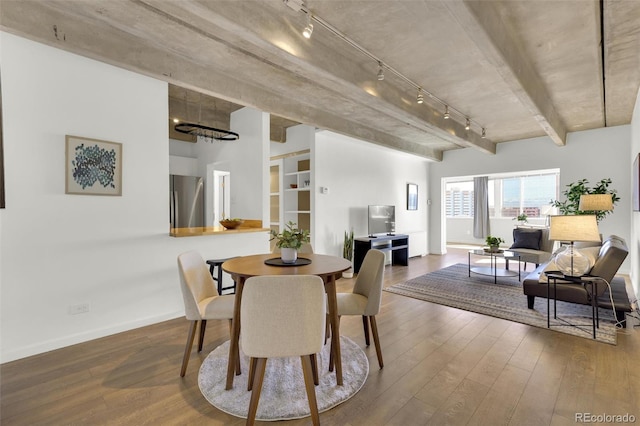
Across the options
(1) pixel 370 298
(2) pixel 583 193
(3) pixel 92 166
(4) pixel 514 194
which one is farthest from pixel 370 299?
(4) pixel 514 194

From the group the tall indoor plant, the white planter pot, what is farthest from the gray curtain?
the white planter pot

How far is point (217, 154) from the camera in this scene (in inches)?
219

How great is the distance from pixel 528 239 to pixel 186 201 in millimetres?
6638

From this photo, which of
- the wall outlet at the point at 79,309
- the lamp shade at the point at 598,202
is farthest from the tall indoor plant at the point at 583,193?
the wall outlet at the point at 79,309

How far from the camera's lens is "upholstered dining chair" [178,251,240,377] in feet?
7.29

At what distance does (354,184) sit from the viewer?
247 inches

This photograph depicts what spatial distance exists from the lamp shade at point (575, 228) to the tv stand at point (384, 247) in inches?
117

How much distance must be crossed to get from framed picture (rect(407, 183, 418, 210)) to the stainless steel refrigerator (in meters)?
4.86

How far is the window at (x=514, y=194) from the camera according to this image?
9172mm

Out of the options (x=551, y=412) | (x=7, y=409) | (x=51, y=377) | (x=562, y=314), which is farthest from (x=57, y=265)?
(x=562, y=314)

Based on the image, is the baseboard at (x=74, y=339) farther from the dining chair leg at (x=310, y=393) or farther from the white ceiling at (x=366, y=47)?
the white ceiling at (x=366, y=47)

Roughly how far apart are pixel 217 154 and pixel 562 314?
5.56m

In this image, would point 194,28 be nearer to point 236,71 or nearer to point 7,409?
point 236,71

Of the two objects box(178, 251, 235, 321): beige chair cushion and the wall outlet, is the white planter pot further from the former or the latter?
the wall outlet
